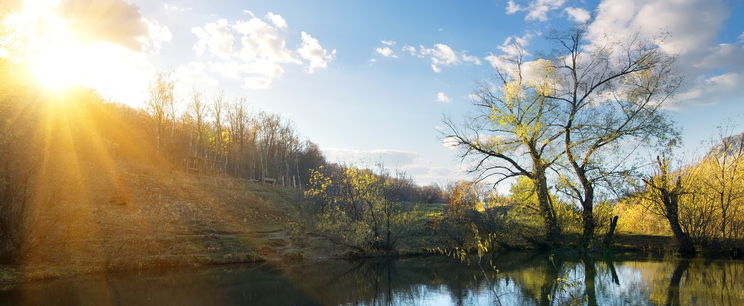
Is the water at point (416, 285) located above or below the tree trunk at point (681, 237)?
below

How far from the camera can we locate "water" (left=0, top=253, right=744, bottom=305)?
13.2m

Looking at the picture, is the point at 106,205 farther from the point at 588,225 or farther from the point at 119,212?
the point at 588,225

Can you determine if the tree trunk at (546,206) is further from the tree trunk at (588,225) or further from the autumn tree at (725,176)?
the autumn tree at (725,176)

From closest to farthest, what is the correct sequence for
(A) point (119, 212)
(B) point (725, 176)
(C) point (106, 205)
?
(B) point (725, 176)
(A) point (119, 212)
(C) point (106, 205)

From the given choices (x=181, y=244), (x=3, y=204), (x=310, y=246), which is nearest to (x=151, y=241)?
(x=181, y=244)

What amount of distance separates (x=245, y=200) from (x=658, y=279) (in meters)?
29.7

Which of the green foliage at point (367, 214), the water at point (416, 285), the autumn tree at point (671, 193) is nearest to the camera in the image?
the water at point (416, 285)

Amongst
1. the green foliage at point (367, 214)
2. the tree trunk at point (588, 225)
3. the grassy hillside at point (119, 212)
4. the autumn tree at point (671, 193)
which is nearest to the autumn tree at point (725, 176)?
the autumn tree at point (671, 193)

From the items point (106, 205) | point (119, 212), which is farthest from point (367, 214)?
point (106, 205)

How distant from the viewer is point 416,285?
1655 cm

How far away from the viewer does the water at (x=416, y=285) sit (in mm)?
13250

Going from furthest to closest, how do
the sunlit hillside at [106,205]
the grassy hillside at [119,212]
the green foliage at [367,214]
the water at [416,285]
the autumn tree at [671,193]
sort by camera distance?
1. the green foliage at [367,214]
2. the autumn tree at [671,193]
3. the grassy hillside at [119,212]
4. the sunlit hillside at [106,205]
5. the water at [416,285]

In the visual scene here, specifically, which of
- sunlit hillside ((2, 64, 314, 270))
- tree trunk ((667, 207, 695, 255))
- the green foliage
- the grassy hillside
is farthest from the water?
the green foliage

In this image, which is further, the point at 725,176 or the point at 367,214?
the point at 367,214
